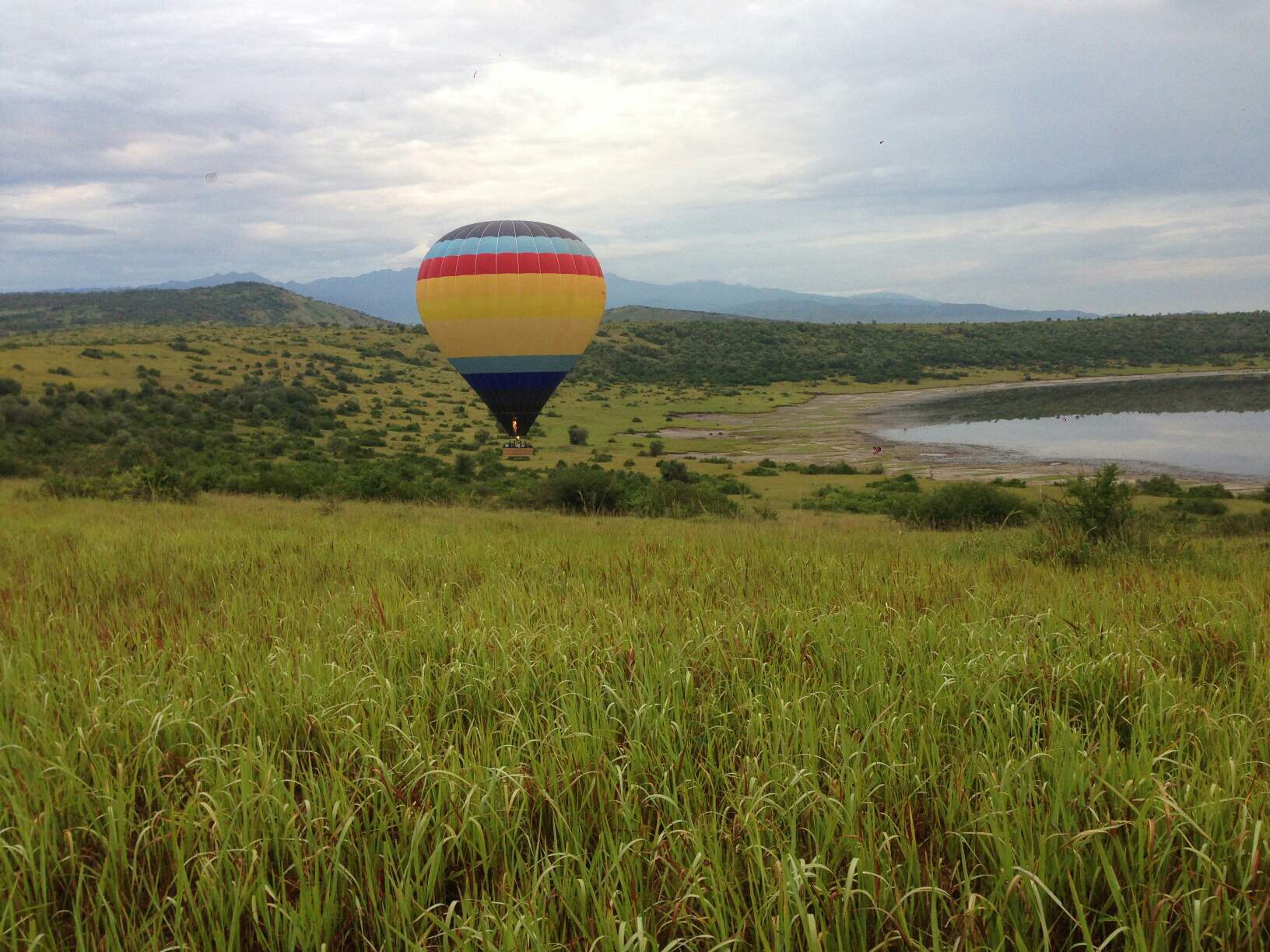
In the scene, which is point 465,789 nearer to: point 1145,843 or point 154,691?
point 154,691

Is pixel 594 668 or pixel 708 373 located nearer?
pixel 594 668

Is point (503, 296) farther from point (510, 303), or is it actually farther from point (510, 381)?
point (510, 381)

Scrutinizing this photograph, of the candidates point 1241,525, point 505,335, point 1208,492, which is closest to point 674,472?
point 505,335

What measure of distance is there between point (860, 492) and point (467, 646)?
102 ft

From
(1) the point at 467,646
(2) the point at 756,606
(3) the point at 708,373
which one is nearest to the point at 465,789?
(1) the point at 467,646

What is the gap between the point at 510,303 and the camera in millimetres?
24375

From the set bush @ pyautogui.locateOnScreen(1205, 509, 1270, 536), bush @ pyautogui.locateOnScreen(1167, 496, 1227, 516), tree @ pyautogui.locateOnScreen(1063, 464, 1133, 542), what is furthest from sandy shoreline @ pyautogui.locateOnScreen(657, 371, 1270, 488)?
tree @ pyautogui.locateOnScreen(1063, 464, 1133, 542)

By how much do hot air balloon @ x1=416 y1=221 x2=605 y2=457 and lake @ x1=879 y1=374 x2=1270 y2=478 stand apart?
31.0m

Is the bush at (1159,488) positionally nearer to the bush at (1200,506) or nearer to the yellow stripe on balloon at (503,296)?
the bush at (1200,506)

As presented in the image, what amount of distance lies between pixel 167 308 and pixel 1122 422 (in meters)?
154

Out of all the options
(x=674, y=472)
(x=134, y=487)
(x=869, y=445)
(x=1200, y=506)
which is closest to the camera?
(x=134, y=487)

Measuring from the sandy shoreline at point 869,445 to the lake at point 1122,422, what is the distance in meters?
1.41

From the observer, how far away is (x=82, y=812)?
10.9 ft

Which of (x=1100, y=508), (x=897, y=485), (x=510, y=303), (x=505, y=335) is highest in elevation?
(x=510, y=303)
